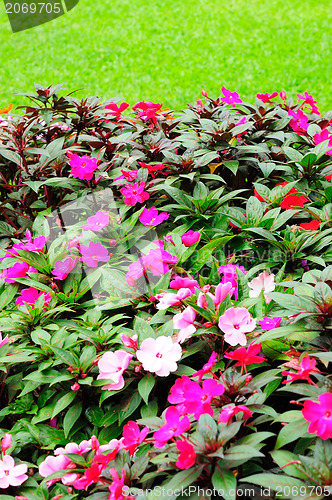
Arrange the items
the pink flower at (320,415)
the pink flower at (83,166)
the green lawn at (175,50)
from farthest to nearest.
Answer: the green lawn at (175,50) < the pink flower at (83,166) < the pink flower at (320,415)

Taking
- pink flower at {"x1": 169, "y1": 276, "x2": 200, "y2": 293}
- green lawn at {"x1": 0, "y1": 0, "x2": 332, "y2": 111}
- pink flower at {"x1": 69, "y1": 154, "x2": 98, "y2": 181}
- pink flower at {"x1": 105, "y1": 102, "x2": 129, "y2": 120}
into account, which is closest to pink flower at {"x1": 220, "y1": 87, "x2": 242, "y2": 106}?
pink flower at {"x1": 105, "y1": 102, "x2": 129, "y2": 120}

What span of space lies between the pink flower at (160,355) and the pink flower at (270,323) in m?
0.22

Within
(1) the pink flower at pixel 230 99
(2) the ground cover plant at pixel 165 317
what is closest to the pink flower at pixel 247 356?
(2) the ground cover plant at pixel 165 317

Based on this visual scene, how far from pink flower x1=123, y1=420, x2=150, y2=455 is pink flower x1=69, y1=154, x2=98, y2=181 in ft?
3.45

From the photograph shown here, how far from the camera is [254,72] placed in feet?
19.4

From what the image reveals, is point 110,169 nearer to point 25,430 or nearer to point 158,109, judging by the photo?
point 158,109

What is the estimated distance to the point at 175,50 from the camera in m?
6.55

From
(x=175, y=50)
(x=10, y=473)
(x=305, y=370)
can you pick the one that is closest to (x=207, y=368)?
(x=305, y=370)

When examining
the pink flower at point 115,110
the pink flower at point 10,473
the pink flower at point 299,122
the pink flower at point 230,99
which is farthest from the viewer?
the pink flower at point 230,99

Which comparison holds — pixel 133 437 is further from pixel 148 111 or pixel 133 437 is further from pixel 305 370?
pixel 148 111

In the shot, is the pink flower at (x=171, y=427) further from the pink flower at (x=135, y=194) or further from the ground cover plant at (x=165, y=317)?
the pink flower at (x=135, y=194)

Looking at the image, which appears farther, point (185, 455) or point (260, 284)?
point (260, 284)

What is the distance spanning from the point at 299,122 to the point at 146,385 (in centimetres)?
163

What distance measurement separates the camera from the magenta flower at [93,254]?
1.56 m
